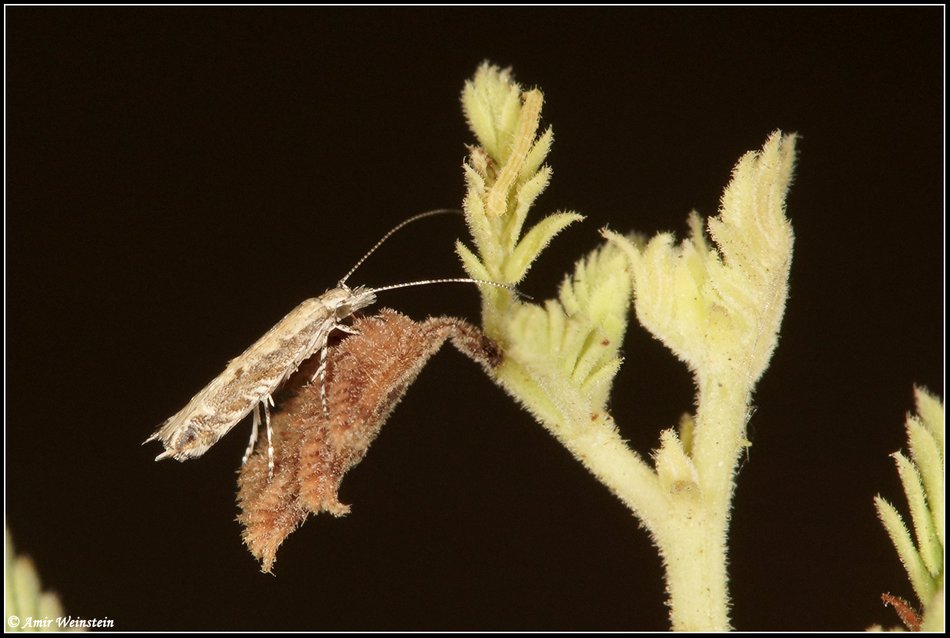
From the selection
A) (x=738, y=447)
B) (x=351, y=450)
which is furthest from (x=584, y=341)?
(x=351, y=450)

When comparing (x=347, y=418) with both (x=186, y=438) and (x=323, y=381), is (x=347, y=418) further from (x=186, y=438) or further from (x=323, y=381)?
(x=186, y=438)

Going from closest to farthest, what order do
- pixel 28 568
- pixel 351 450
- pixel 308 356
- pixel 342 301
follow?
pixel 28 568, pixel 351 450, pixel 308 356, pixel 342 301

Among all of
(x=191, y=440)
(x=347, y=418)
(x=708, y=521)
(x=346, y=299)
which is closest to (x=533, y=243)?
(x=347, y=418)

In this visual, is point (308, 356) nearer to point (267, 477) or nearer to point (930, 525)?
point (267, 477)

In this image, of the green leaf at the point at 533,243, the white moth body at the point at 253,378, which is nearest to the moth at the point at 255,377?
the white moth body at the point at 253,378

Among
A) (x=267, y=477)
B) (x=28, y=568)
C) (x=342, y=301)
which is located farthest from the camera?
(x=342, y=301)

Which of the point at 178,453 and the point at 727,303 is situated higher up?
the point at 727,303

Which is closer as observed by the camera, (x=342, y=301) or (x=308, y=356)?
(x=308, y=356)

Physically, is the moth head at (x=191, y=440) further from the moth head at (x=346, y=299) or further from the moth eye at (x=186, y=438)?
the moth head at (x=346, y=299)
